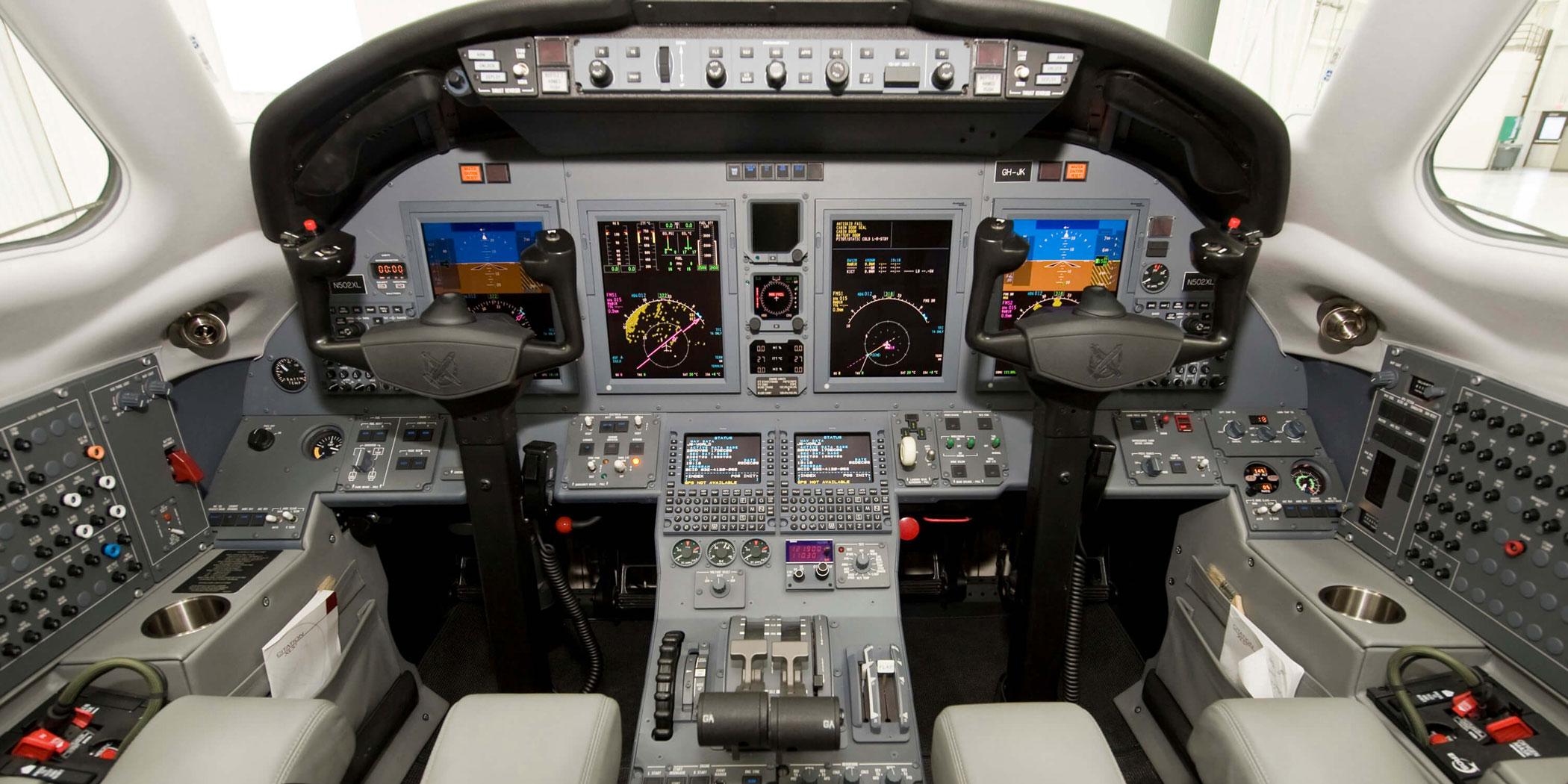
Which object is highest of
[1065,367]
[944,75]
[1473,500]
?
[944,75]

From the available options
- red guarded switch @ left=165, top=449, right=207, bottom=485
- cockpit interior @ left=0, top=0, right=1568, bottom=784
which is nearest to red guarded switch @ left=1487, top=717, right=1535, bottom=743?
cockpit interior @ left=0, top=0, right=1568, bottom=784

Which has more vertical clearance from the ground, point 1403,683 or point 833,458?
point 833,458

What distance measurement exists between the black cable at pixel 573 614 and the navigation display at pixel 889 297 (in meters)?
1.12

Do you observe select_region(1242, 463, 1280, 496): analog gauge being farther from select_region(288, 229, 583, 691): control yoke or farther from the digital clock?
the digital clock

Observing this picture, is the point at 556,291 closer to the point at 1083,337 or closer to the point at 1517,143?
the point at 1083,337

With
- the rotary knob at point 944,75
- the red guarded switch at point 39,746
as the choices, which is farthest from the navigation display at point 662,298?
the red guarded switch at point 39,746

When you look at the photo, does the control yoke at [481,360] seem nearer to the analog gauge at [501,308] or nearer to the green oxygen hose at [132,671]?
the analog gauge at [501,308]

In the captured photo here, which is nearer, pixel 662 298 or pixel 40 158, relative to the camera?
pixel 40 158

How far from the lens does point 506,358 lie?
1909 millimetres

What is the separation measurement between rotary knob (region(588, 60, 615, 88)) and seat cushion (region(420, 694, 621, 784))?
1442mm

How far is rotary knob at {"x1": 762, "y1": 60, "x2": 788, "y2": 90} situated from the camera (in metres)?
1.89

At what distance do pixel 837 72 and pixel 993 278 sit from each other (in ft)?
2.11

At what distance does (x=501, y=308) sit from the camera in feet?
7.92

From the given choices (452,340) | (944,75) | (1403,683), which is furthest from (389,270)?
(1403,683)
